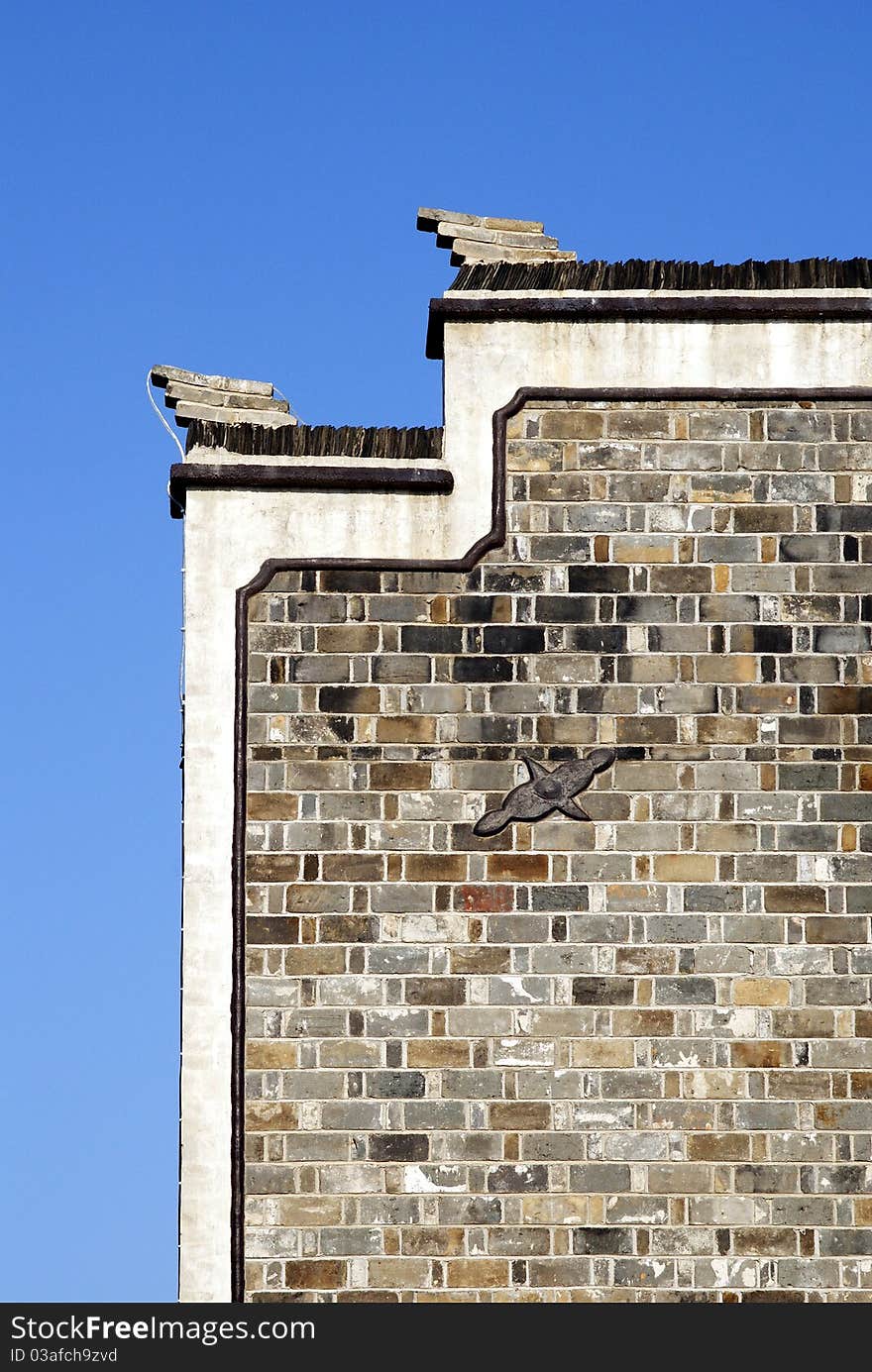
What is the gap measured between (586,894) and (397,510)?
2.30 metres

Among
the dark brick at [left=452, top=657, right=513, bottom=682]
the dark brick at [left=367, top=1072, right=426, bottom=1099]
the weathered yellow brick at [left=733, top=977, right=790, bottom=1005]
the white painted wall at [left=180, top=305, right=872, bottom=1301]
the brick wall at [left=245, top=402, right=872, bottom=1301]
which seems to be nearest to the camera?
the brick wall at [left=245, top=402, right=872, bottom=1301]

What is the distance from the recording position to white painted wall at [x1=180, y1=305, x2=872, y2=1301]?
1330cm

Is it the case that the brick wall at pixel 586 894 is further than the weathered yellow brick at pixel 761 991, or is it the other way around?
the weathered yellow brick at pixel 761 991

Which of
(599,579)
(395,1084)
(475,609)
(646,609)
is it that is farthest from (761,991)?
(475,609)

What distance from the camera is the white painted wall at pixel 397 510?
13.3m

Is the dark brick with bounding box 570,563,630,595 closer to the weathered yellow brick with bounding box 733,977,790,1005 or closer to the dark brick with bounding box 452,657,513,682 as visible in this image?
the dark brick with bounding box 452,657,513,682

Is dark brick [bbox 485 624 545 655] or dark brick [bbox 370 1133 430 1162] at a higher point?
dark brick [bbox 485 624 545 655]

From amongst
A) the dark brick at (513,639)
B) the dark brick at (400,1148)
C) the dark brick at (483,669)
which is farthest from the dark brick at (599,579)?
the dark brick at (400,1148)

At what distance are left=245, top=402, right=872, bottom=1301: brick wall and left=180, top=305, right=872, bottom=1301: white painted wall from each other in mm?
173

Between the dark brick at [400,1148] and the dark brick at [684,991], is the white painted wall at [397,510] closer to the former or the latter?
the dark brick at [400,1148]

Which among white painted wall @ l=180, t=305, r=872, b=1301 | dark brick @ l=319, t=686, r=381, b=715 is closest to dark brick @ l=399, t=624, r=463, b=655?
dark brick @ l=319, t=686, r=381, b=715

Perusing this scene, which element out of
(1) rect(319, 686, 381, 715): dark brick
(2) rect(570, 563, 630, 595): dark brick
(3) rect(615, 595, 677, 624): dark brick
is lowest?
(1) rect(319, 686, 381, 715): dark brick

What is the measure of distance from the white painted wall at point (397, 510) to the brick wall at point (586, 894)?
6.8 inches

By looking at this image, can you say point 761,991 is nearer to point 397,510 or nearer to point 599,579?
point 599,579
